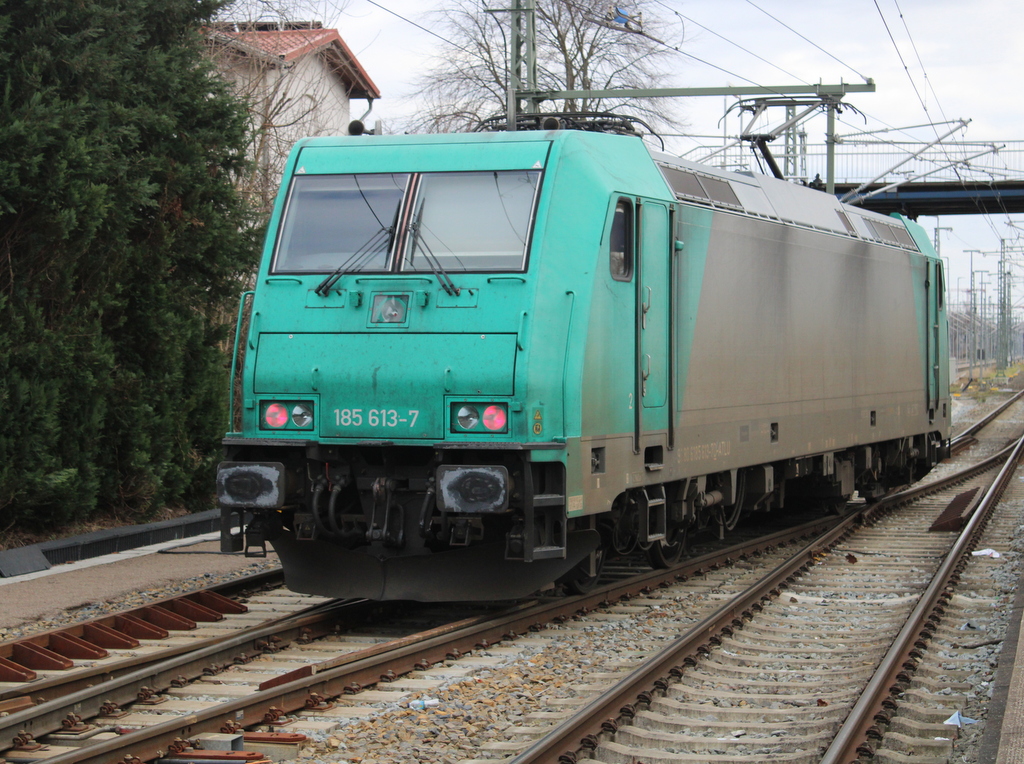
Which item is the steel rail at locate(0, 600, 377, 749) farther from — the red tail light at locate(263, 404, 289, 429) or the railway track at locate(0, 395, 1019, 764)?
the red tail light at locate(263, 404, 289, 429)

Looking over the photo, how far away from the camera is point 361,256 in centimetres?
879

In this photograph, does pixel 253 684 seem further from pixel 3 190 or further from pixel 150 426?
pixel 150 426

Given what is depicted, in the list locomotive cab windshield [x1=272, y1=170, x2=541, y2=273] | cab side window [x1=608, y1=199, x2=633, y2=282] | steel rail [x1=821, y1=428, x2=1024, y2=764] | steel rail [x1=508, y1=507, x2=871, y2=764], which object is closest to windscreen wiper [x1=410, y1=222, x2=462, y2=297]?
locomotive cab windshield [x1=272, y1=170, x2=541, y2=273]

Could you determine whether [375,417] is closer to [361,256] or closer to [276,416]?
[276,416]

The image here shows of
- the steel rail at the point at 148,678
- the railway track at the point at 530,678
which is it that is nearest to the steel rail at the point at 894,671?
the railway track at the point at 530,678

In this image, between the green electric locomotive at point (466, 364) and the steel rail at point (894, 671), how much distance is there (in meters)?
2.09

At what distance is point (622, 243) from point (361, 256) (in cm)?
188

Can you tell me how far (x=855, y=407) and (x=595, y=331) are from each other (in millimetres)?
6440

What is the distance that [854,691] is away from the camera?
7320 mm

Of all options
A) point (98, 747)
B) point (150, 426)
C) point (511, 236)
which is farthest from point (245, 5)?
point (98, 747)

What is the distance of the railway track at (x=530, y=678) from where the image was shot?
6.06 m

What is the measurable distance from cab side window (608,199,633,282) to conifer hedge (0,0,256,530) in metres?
5.45

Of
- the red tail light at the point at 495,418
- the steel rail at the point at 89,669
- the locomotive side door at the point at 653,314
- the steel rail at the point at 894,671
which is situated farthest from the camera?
the locomotive side door at the point at 653,314

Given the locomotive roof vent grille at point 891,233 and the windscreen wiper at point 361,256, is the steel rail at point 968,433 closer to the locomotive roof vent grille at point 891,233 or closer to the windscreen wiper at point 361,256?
the locomotive roof vent grille at point 891,233
